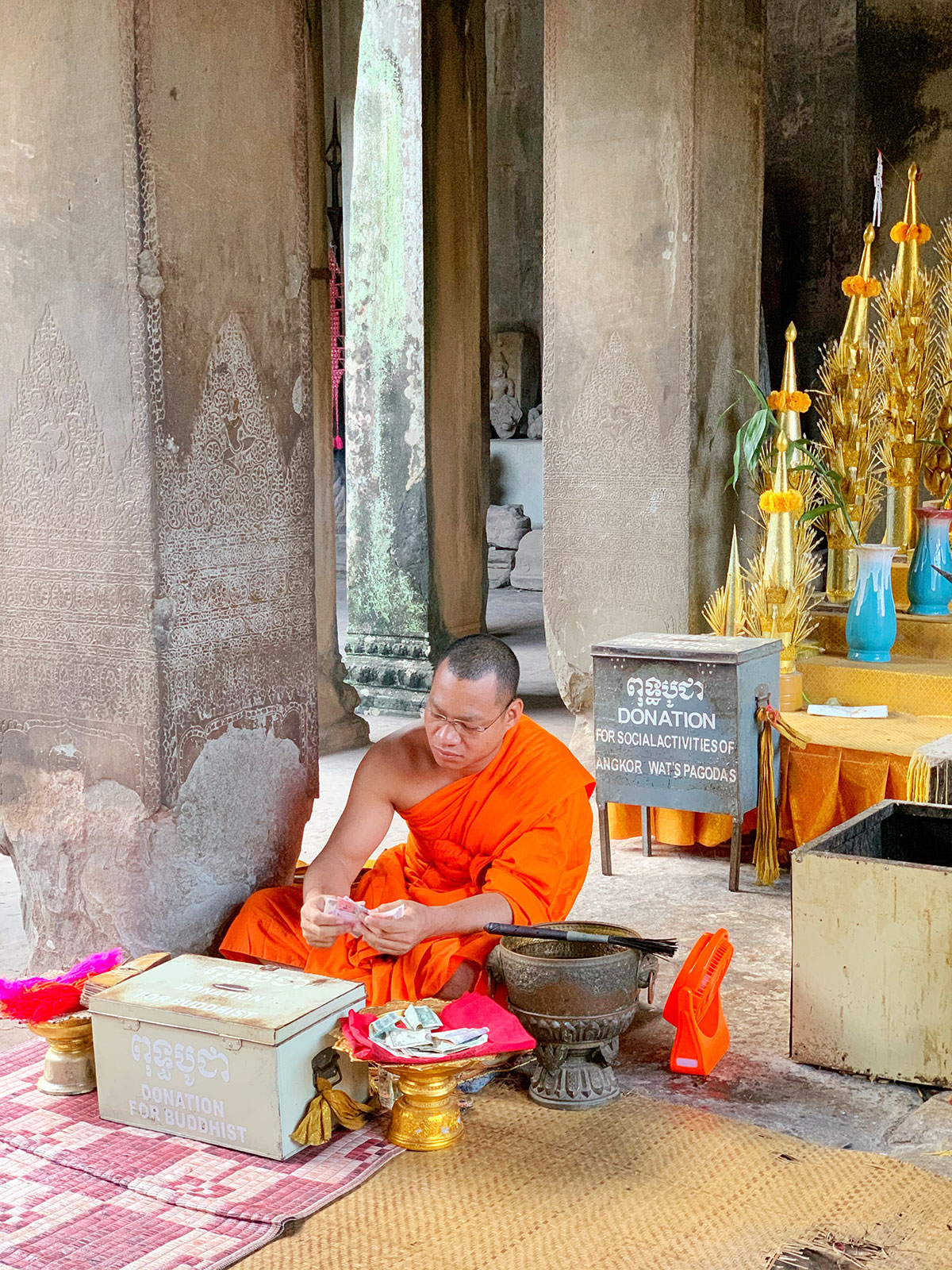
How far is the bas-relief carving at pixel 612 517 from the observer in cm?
523

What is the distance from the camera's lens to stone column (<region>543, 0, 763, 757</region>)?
510 cm

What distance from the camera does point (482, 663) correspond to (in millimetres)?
3201

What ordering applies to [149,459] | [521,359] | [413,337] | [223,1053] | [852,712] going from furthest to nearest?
[521,359], [413,337], [852,712], [149,459], [223,1053]

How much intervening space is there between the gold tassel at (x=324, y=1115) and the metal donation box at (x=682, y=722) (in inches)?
73.2

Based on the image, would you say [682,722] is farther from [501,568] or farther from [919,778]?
[501,568]

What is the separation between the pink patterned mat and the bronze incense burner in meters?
0.36

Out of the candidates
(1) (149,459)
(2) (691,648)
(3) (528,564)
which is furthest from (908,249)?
(3) (528,564)

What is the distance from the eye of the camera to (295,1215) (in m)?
2.38

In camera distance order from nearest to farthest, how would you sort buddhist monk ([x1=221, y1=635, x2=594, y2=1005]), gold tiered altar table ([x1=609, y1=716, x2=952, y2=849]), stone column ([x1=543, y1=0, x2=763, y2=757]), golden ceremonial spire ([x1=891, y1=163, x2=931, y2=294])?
buddhist monk ([x1=221, y1=635, x2=594, y2=1005]) < gold tiered altar table ([x1=609, y1=716, x2=952, y2=849]) < stone column ([x1=543, y1=0, x2=763, y2=757]) < golden ceremonial spire ([x1=891, y1=163, x2=931, y2=294])

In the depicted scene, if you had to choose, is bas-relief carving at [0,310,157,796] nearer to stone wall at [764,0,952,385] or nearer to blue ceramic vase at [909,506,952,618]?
blue ceramic vase at [909,506,952,618]

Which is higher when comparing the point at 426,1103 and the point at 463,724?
the point at 463,724

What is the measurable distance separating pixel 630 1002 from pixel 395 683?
457 cm

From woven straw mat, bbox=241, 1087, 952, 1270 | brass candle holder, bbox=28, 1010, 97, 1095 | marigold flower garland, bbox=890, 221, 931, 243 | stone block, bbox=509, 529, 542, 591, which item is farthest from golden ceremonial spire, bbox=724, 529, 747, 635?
stone block, bbox=509, 529, 542, 591

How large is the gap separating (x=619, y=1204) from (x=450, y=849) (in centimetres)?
109
